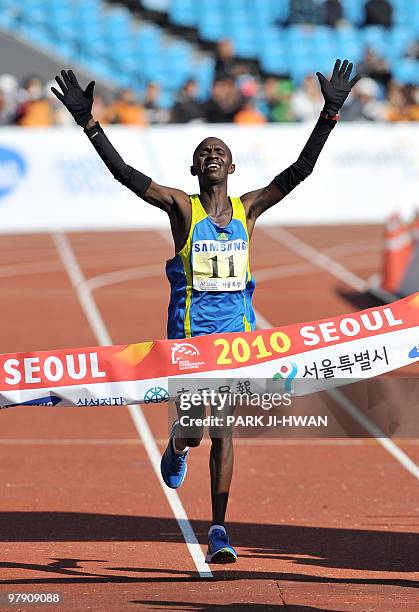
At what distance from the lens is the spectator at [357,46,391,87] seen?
28078 millimetres

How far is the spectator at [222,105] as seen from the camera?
79.7ft

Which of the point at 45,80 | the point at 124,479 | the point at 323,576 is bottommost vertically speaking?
the point at 323,576

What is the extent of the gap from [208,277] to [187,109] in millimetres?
17612

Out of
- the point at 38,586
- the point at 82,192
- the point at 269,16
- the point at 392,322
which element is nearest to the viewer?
the point at 38,586

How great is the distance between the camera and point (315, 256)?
21734mm

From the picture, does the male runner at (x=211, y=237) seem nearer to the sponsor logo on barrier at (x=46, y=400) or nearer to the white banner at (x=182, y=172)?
the sponsor logo on barrier at (x=46, y=400)

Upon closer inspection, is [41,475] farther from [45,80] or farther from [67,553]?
[45,80]

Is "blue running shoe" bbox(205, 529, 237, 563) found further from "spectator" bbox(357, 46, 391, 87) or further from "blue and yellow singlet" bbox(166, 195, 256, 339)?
"spectator" bbox(357, 46, 391, 87)

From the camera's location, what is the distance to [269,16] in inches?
1268

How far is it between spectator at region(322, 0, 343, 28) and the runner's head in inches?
985

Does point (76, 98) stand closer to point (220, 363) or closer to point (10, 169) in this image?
point (220, 363)

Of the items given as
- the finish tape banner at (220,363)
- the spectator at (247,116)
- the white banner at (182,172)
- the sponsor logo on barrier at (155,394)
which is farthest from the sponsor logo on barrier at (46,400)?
the spectator at (247,116)

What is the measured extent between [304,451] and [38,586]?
4.22 m

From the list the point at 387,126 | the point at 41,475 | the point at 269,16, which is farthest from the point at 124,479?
the point at 269,16
